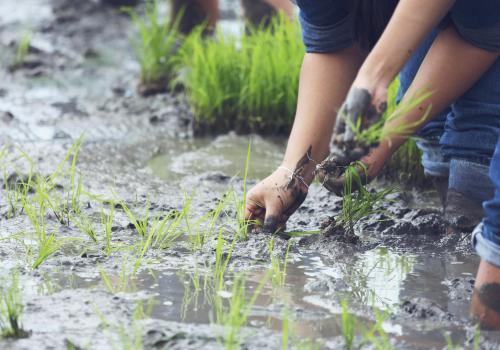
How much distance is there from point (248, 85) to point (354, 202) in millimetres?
1355

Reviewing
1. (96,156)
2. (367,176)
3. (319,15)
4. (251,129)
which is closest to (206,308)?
(367,176)

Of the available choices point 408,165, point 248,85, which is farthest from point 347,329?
point 248,85

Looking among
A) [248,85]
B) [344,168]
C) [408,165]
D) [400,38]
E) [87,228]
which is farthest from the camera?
[248,85]

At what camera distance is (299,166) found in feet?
7.77

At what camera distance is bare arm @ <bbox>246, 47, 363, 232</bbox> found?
7.72ft

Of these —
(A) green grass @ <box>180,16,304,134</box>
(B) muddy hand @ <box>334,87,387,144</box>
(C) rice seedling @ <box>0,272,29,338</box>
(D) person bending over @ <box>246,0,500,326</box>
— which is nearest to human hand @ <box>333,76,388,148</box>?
(B) muddy hand @ <box>334,87,387,144</box>

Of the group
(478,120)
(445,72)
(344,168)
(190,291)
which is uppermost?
(445,72)

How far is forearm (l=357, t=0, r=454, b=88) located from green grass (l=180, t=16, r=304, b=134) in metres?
1.65

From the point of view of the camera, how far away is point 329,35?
2.33 m

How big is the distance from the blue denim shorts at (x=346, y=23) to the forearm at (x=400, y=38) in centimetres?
28

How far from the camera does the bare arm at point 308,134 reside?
2352mm

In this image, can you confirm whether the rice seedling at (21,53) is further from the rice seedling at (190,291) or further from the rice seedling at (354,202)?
the rice seedling at (190,291)

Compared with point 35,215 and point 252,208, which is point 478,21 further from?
point 35,215

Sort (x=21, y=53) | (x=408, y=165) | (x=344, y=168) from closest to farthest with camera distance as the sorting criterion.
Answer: (x=344, y=168)
(x=408, y=165)
(x=21, y=53)
